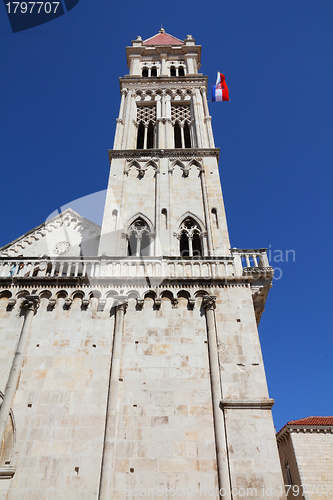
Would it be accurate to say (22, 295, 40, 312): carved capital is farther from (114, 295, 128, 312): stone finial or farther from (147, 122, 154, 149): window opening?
(147, 122, 154, 149): window opening

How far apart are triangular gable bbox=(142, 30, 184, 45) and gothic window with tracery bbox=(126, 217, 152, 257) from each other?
786 inches

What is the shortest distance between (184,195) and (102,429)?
1149 cm

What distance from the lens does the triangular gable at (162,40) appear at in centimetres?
3162

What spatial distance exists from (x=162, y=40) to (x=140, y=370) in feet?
98.2

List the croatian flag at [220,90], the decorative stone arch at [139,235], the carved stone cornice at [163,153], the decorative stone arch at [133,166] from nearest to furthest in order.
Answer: the decorative stone arch at [139,235]
the decorative stone arch at [133,166]
the carved stone cornice at [163,153]
the croatian flag at [220,90]

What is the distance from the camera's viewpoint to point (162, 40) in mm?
32688

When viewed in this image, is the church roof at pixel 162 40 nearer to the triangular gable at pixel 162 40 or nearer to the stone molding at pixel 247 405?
the triangular gable at pixel 162 40

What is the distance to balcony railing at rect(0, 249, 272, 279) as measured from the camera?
1382 centimetres

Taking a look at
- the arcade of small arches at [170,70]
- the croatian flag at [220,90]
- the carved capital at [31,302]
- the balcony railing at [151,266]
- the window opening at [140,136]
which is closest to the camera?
the carved capital at [31,302]

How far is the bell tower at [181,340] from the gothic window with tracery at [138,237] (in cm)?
6

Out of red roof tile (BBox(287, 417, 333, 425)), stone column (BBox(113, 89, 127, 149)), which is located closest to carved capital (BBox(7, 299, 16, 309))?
stone column (BBox(113, 89, 127, 149))

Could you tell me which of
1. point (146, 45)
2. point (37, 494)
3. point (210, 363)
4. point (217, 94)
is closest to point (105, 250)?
point (210, 363)

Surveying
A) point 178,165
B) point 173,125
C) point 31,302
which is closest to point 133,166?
point 178,165

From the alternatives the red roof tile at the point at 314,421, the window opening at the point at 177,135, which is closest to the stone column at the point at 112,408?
the window opening at the point at 177,135
